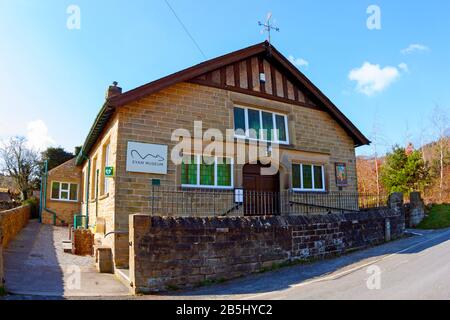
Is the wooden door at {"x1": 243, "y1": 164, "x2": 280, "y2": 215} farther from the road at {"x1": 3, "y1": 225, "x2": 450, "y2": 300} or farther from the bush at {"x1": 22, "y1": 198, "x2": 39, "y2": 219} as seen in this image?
the bush at {"x1": 22, "y1": 198, "x2": 39, "y2": 219}

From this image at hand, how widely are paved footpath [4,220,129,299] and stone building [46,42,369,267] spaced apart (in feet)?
3.24

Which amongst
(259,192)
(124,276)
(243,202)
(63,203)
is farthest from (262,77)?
(63,203)

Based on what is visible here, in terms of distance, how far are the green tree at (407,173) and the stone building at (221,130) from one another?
8.85 metres

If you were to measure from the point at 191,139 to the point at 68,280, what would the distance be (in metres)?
5.49

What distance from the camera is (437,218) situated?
1806 centimetres

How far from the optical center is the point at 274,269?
9320 mm

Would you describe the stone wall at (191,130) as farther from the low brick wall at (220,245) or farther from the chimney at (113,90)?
the low brick wall at (220,245)

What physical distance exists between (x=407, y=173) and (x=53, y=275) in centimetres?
2191

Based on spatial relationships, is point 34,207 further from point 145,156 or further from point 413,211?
point 413,211

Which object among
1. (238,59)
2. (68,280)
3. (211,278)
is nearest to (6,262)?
(68,280)

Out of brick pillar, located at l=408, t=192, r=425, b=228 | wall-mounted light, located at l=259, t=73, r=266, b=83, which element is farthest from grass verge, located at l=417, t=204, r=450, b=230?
wall-mounted light, located at l=259, t=73, r=266, b=83

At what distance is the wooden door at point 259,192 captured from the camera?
1266 centimetres

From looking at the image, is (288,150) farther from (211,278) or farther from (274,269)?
(211,278)

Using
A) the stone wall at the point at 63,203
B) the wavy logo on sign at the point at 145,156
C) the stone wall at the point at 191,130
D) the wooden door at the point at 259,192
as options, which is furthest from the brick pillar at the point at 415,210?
the stone wall at the point at 63,203
